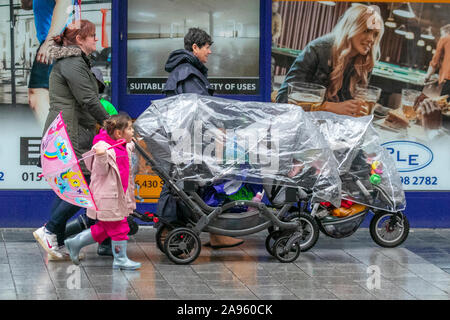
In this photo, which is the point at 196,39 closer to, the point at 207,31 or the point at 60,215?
the point at 207,31

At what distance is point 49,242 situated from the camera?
7.85m

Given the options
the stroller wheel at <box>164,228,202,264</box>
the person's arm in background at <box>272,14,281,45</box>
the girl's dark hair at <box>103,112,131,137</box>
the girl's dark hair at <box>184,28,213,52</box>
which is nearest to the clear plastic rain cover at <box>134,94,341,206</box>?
the girl's dark hair at <box>103,112,131,137</box>

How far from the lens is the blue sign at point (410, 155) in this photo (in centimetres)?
955

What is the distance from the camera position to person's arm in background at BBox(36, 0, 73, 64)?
911 centimetres

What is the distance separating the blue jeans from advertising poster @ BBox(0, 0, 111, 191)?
1401mm

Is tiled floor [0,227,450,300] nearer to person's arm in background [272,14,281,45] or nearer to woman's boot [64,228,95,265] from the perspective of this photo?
woman's boot [64,228,95,265]

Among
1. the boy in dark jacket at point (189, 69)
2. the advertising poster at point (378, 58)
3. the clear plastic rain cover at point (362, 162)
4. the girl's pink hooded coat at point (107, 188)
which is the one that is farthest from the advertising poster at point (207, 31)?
the girl's pink hooded coat at point (107, 188)

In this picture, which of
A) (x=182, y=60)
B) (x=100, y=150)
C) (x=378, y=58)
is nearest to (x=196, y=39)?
(x=182, y=60)

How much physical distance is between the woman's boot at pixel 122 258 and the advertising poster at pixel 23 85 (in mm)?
1993

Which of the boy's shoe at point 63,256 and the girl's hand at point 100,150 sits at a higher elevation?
the girl's hand at point 100,150

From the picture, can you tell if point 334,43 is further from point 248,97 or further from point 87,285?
point 87,285

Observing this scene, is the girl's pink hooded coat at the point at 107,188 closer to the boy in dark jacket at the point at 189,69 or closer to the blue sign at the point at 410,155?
the boy in dark jacket at the point at 189,69

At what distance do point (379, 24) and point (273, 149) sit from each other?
8.08 feet

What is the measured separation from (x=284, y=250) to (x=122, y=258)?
1413 mm
